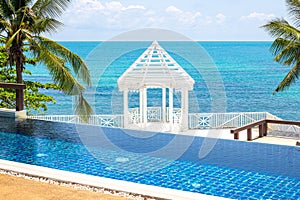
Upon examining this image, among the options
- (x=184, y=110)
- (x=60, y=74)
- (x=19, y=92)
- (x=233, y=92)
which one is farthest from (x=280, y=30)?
(x=233, y=92)

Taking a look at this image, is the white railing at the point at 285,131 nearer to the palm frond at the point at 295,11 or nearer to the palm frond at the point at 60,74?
the palm frond at the point at 295,11

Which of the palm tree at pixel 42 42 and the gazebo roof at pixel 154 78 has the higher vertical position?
the palm tree at pixel 42 42

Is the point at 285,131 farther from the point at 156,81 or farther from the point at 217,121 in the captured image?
the point at 156,81

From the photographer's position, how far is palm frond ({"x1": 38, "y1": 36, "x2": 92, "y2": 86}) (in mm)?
10508

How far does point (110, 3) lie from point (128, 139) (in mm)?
58390

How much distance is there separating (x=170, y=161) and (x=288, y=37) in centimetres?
567

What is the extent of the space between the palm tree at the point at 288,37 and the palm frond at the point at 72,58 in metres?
4.68

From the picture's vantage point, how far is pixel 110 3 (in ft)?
214

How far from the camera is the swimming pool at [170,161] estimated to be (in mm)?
5961

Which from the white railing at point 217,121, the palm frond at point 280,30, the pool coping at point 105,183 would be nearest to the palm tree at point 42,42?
the pool coping at point 105,183

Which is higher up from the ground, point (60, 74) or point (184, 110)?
point (60, 74)

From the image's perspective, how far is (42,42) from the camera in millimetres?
10656

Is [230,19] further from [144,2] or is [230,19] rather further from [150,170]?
[150,170]

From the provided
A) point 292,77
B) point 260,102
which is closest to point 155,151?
point 292,77
